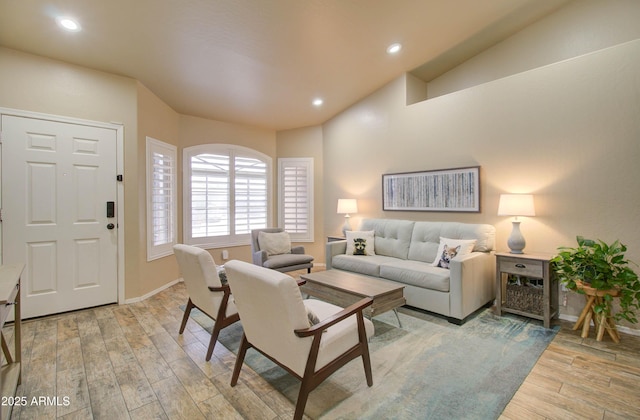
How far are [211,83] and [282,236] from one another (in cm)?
250

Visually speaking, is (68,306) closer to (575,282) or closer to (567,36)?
(575,282)

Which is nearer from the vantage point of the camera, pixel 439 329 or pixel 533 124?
pixel 439 329

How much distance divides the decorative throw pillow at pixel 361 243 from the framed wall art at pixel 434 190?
65 cm

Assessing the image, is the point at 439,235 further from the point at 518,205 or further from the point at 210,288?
the point at 210,288

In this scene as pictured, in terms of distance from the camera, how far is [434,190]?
4266 mm

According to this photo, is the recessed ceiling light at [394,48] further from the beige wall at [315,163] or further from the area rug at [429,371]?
the area rug at [429,371]

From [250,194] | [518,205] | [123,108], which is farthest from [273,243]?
[518,205]

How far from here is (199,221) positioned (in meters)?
5.09

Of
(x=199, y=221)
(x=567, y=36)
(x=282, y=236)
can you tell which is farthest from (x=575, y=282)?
(x=199, y=221)

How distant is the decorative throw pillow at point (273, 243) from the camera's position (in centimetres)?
481

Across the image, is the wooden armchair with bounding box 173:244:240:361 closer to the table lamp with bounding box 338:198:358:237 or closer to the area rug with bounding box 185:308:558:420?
the area rug with bounding box 185:308:558:420

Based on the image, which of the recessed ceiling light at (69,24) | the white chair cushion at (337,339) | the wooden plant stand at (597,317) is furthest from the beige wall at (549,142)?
the recessed ceiling light at (69,24)

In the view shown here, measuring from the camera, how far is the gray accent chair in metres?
4.45

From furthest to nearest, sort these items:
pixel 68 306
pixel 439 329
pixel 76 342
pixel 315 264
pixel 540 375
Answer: pixel 315 264 → pixel 68 306 → pixel 439 329 → pixel 76 342 → pixel 540 375
